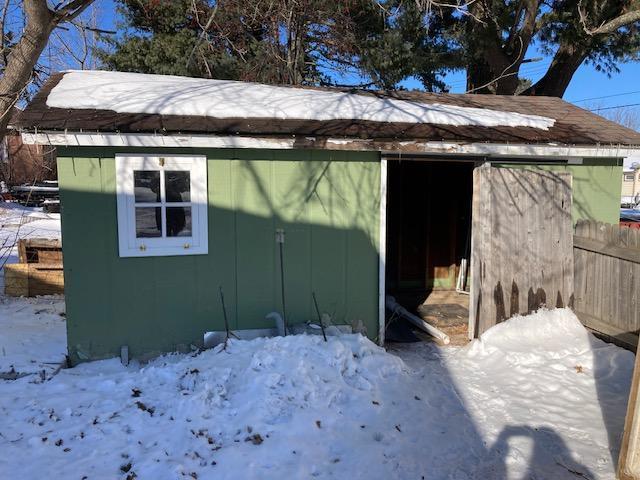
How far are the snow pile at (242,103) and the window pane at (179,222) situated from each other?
1050mm

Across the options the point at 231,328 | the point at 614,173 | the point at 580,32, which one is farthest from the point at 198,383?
the point at 580,32

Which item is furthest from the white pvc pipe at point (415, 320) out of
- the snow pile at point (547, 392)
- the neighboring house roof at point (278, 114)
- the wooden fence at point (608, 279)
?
the neighboring house roof at point (278, 114)

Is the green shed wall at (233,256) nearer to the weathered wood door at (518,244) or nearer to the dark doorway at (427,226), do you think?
the weathered wood door at (518,244)

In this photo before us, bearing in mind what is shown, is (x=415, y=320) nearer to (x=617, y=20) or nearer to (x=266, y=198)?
(x=266, y=198)

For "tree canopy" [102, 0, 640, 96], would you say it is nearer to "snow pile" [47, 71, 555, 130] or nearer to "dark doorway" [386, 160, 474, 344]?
"dark doorway" [386, 160, 474, 344]

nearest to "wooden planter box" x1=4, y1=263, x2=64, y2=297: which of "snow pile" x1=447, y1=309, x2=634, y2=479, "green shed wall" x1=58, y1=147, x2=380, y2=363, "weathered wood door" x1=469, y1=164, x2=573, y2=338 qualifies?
"green shed wall" x1=58, y1=147, x2=380, y2=363

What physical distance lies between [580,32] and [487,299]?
8.35 meters

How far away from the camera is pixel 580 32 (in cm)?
1085

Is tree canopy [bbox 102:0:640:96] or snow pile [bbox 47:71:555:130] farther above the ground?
tree canopy [bbox 102:0:640:96]

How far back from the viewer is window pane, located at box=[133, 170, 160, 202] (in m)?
4.95

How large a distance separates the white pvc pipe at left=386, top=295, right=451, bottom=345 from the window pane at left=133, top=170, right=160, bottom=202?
392cm

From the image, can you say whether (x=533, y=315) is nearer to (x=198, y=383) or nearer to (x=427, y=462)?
(x=427, y=462)

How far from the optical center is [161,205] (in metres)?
5.02

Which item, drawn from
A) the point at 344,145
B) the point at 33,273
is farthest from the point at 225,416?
the point at 33,273
